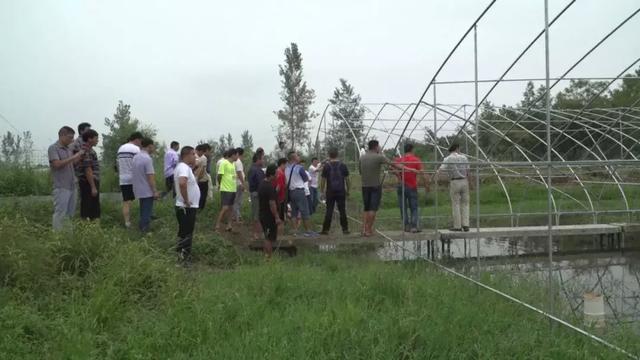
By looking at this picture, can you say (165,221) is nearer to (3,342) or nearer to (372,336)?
(3,342)

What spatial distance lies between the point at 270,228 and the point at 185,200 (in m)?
1.66

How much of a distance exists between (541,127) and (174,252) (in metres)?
15.5

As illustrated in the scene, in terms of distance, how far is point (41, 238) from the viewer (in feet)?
19.2

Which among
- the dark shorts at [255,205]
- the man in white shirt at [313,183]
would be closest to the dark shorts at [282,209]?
the dark shorts at [255,205]

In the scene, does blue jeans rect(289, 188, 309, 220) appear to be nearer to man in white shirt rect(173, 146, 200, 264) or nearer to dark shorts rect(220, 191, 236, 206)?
dark shorts rect(220, 191, 236, 206)

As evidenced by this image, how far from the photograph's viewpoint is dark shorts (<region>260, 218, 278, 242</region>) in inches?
329

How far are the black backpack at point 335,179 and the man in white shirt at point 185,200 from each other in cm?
289

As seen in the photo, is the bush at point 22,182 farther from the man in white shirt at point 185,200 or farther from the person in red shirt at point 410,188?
the person in red shirt at point 410,188

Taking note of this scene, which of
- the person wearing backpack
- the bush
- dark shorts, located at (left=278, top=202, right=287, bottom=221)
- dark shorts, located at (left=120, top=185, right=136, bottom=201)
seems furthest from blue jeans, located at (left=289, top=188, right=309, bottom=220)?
the bush

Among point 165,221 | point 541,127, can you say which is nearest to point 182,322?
point 165,221

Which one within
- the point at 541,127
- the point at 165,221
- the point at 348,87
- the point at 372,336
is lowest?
the point at 372,336

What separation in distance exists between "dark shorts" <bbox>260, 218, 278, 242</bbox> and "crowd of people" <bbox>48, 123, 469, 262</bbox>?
16 millimetres

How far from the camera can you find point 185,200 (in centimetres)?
723

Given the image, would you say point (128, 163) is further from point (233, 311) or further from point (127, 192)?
point (233, 311)
